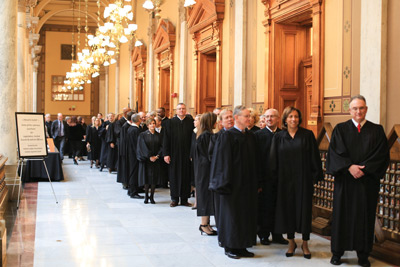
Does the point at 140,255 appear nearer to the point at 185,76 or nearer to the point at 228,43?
the point at 228,43

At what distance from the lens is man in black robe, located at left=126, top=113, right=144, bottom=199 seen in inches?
392

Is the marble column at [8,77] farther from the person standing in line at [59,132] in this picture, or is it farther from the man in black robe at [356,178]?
the person standing in line at [59,132]

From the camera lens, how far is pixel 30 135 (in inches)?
358

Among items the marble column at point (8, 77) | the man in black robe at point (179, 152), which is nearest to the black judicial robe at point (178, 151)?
the man in black robe at point (179, 152)

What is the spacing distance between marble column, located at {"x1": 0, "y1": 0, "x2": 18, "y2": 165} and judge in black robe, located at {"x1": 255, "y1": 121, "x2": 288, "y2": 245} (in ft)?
17.4

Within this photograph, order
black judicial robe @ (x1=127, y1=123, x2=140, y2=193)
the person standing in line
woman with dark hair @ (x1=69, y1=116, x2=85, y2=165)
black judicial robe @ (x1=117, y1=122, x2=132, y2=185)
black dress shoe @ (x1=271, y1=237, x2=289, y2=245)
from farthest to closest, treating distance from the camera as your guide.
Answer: woman with dark hair @ (x1=69, y1=116, x2=85, y2=165) < the person standing in line < black judicial robe @ (x1=117, y1=122, x2=132, y2=185) < black judicial robe @ (x1=127, y1=123, x2=140, y2=193) < black dress shoe @ (x1=271, y1=237, x2=289, y2=245)

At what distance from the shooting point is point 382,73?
681 cm

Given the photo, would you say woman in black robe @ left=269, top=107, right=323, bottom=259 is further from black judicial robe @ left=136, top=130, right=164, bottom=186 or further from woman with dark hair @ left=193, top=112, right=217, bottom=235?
black judicial robe @ left=136, top=130, right=164, bottom=186

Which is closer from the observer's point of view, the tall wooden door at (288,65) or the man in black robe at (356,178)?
the man in black robe at (356,178)

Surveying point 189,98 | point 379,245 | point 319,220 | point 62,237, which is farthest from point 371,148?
point 189,98

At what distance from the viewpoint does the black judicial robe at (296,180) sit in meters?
5.57

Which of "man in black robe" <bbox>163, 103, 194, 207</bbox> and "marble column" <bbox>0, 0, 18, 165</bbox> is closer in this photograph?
"man in black robe" <bbox>163, 103, 194, 207</bbox>

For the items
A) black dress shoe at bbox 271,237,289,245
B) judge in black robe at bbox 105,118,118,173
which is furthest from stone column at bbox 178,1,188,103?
black dress shoe at bbox 271,237,289,245

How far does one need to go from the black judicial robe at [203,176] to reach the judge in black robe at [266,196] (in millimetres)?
771
